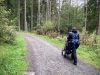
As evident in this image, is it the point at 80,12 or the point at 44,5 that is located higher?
the point at 44,5

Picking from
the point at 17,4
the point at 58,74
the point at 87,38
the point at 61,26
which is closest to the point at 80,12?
the point at 61,26

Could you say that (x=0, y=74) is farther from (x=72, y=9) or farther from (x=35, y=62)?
(x=72, y=9)

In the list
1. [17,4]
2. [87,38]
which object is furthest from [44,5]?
[87,38]

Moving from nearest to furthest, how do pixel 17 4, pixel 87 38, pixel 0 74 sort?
1. pixel 0 74
2. pixel 87 38
3. pixel 17 4

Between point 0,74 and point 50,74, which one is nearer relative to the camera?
point 0,74

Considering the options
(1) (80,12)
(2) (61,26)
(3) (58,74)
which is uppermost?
(1) (80,12)

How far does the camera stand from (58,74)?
635 cm

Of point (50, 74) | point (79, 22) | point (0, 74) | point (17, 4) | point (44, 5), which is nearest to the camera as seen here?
point (0, 74)

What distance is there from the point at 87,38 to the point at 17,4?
2339 cm

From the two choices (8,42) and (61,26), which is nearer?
(8,42)

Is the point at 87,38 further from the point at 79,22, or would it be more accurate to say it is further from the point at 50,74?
the point at 79,22

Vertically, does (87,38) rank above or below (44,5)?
below

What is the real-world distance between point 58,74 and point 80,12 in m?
21.1

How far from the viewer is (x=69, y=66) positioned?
7547mm
